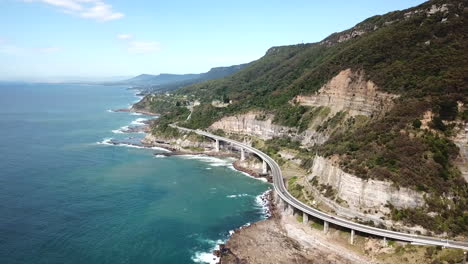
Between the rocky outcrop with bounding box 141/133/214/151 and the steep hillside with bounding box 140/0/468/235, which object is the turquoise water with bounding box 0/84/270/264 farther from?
the steep hillside with bounding box 140/0/468/235

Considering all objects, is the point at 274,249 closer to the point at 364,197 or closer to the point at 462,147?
the point at 364,197

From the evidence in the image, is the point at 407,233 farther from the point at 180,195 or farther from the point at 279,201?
the point at 180,195

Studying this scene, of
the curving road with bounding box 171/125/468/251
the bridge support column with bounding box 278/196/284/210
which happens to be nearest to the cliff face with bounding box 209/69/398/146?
the curving road with bounding box 171/125/468/251

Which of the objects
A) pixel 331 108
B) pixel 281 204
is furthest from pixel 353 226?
pixel 331 108

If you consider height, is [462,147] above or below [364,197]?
above

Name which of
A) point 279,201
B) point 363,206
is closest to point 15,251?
point 279,201

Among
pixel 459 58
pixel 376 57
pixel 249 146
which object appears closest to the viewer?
pixel 459 58
